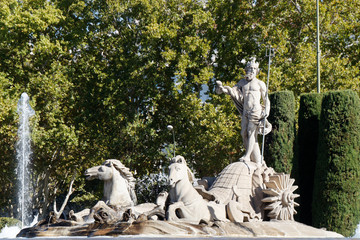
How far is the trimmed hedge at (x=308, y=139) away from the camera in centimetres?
2264

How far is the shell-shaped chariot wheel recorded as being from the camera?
1454 centimetres

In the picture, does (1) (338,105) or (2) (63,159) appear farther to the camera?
(2) (63,159)

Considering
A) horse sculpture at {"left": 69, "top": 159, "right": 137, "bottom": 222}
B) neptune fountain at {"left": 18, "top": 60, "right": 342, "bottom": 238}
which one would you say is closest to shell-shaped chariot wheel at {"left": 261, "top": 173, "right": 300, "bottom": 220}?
neptune fountain at {"left": 18, "top": 60, "right": 342, "bottom": 238}

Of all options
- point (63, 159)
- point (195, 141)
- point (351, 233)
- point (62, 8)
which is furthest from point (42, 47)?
point (351, 233)

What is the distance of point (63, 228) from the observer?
12.0 meters

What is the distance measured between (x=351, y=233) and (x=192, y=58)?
11721 mm

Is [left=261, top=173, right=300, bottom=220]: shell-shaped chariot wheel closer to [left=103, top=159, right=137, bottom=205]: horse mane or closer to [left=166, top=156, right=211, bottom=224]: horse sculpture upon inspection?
[left=166, top=156, right=211, bottom=224]: horse sculpture

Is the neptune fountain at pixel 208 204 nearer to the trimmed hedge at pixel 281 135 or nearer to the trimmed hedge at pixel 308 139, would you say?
the trimmed hedge at pixel 281 135

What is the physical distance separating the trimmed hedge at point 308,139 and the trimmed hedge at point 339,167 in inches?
60.4

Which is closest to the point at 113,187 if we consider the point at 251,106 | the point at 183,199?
the point at 183,199

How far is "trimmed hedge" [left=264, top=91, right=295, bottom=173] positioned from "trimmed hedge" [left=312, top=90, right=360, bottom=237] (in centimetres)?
140

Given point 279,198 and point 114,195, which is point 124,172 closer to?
point 114,195

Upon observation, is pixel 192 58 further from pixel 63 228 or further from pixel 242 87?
pixel 63 228

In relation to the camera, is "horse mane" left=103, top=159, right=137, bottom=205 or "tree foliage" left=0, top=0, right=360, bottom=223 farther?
"tree foliage" left=0, top=0, right=360, bottom=223
